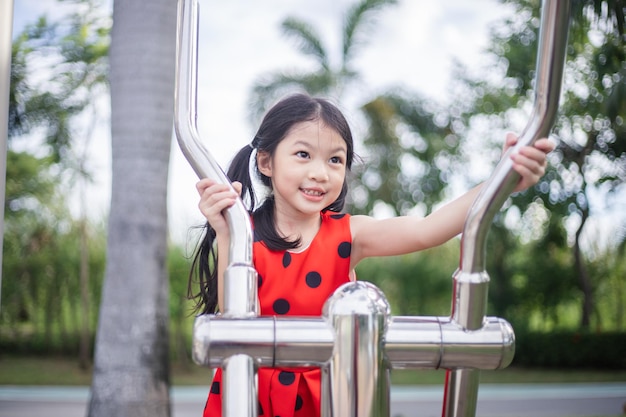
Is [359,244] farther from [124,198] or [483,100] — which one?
[483,100]

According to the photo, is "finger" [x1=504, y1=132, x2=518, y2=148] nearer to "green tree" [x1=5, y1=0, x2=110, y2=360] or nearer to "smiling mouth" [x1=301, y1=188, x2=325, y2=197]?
"smiling mouth" [x1=301, y1=188, x2=325, y2=197]

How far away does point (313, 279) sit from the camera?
5.48 ft

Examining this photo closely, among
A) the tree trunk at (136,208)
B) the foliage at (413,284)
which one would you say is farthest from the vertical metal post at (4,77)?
the foliage at (413,284)

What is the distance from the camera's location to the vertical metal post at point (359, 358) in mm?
930

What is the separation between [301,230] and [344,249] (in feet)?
0.38

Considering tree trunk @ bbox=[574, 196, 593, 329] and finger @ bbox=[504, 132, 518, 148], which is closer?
finger @ bbox=[504, 132, 518, 148]

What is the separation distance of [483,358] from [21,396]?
41.7ft

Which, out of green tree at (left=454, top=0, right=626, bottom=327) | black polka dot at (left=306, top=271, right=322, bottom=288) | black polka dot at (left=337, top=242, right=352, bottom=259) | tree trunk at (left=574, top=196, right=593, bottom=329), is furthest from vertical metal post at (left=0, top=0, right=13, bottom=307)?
tree trunk at (left=574, top=196, right=593, bottom=329)

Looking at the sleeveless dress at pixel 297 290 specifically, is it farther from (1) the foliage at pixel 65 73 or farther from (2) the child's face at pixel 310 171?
(1) the foliage at pixel 65 73

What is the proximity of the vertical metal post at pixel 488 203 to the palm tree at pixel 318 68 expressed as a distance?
1415 cm

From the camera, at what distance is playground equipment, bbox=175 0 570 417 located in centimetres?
94

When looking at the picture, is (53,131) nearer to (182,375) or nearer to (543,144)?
(182,375)

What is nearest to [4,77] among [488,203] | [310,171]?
[310,171]

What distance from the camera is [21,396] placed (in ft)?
40.0
